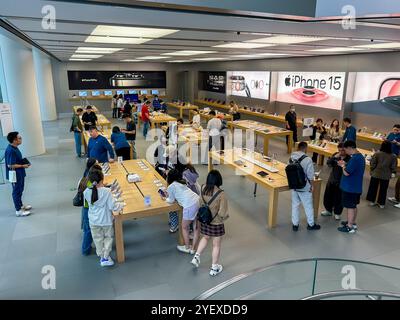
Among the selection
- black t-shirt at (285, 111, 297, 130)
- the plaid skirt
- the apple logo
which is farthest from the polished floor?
the apple logo

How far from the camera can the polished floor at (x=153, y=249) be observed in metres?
4.24

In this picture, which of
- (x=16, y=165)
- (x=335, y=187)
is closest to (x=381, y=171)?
(x=335, y=187)

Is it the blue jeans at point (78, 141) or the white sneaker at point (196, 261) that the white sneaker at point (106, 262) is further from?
the blue jeans at point (78, 141)

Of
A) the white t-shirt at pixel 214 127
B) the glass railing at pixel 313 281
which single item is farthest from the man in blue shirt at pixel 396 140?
the white t-shirt at pixel 214 127

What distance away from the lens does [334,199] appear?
6203 mm

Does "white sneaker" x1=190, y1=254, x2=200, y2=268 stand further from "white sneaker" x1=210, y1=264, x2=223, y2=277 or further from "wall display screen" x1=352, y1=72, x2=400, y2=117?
"wall display screen" x1=352, y1=72, x2=400, y2=117

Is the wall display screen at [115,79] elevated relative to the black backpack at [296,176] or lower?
elevated

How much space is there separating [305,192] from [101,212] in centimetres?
352

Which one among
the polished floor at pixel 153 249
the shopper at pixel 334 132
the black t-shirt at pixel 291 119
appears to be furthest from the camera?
the black t-shirt at pixel 291 119
